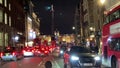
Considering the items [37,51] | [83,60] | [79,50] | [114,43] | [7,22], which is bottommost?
[37,51]

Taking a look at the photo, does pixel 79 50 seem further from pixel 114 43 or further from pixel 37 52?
pixel 37 52

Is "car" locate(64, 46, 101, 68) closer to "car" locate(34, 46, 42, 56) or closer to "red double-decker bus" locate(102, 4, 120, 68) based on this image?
"red double-decker bus" locate(102, 4, 120, 68)

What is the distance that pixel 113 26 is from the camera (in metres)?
23.3

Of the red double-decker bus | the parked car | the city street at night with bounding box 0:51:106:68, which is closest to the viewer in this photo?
the red double-decker bus

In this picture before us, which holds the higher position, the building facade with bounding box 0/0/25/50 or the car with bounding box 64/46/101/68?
the building facade with bounding box 0/0/25/50

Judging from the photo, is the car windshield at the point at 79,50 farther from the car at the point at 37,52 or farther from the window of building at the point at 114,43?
the car at the point at 37,52

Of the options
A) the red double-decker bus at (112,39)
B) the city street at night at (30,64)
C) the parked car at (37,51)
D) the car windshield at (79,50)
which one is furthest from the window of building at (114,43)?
the parked car at (37,51)

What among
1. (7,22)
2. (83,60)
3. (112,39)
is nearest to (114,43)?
(112,39)

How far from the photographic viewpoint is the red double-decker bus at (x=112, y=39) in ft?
72.3

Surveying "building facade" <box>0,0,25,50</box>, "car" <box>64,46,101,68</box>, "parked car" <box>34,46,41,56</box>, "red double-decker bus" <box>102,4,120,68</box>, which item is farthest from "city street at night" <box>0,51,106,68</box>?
"building facade" <box>0,0,25,50</box>

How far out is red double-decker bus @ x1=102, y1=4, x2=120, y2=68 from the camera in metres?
22.0

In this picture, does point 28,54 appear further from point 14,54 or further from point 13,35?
point 13,35

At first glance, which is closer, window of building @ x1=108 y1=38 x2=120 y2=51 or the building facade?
window of building @ x1=108 y1=38 x2=120 y2=51

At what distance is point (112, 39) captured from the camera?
78.2 feet
